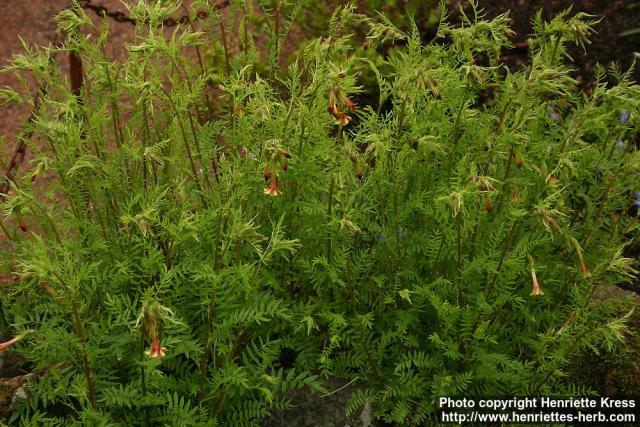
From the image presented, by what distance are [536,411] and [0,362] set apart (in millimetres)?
1810

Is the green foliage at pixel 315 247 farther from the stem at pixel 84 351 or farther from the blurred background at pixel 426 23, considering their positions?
the blurred background at pixel 426 23

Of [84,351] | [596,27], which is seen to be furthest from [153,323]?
[596,27]

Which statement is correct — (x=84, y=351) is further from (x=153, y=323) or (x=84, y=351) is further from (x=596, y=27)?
(x=596, y=27)

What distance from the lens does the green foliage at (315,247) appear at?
2.26 metres

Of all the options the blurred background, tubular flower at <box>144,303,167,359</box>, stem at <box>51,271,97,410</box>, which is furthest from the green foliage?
the blurred background

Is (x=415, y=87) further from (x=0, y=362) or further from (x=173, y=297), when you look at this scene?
(x=0, y=362)

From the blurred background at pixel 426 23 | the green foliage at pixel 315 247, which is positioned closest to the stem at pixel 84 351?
the green foliage at pixel 315 247

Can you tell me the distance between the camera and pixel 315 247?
102 inches

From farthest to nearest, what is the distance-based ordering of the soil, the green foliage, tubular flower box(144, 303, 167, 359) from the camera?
1. the soil
2. the green foliage
3. tubular flower box(144, 303, 167, 359)

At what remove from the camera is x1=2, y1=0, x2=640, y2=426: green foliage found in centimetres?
226

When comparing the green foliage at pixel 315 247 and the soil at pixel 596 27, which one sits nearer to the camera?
the green foliage at pixel 315 247

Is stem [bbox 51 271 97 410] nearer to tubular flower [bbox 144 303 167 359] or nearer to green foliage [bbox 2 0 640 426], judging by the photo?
green foliage [bbox 2 0 640 426]

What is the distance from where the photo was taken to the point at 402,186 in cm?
274

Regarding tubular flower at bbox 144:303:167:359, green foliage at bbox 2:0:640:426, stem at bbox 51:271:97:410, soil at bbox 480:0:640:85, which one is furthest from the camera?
soil at bbox 480:0:640:85
